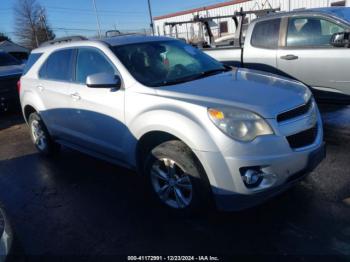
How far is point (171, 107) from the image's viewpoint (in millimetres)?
3252

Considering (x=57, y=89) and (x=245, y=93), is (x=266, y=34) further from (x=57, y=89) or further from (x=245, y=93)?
(x=57, y=89)

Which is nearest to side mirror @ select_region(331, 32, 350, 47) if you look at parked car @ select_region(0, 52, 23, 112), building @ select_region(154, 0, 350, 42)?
parked car @ select_region(0, 52, 23, 112)

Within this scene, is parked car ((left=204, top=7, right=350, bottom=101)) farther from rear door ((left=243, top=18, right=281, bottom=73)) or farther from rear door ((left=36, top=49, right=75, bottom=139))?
rear door ((left=36, top=49, right=75, bottom=139))

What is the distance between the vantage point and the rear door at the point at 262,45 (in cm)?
611

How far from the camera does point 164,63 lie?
4.09m

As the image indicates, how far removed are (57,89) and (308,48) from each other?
384 centimetres

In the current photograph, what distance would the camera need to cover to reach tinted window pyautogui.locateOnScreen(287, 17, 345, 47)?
559cm

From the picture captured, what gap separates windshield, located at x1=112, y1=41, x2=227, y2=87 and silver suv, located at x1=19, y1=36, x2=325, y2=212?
0.01 m

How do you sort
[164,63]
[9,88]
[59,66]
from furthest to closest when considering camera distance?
[9,88] → [59,66] → [164,63]

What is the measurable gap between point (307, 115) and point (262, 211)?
1004 mm

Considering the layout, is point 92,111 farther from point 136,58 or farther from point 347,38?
→ point 347,38

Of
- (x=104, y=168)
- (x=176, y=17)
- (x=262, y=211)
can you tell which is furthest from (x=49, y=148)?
(x=176, y=17)

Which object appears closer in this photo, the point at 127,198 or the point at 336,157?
the point at 127,198

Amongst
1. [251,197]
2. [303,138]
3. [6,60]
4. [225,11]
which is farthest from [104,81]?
[225,11]
